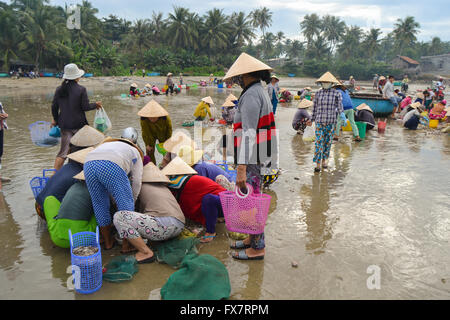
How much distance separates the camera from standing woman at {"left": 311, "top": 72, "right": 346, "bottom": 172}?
5.77 meters

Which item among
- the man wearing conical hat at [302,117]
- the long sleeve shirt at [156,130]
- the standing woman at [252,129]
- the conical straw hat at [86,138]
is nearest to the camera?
the standing woman at [252,129]

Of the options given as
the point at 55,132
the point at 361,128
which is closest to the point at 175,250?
the point at 55,132

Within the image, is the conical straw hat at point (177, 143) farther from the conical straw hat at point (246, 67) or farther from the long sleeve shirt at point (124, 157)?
the conical straw hat at point (246, 67)

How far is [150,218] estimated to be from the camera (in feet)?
10.2

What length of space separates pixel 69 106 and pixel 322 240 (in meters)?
3.94

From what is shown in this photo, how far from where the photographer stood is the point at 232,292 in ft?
8.99

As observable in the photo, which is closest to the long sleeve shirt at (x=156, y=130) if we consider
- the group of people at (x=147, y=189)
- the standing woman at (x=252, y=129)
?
the group of people at (x=147, y=189)

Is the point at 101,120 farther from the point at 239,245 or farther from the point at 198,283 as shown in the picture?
the point at 198,283

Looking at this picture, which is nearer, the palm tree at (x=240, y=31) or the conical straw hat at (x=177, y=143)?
the conical straw hat at (x=177, y=143)

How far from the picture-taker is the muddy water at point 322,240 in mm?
2768

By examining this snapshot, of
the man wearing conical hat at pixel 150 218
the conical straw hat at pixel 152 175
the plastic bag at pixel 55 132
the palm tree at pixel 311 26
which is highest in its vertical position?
the palm tree at pixel 311 26

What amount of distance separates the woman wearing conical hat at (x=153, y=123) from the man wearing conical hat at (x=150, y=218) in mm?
1645

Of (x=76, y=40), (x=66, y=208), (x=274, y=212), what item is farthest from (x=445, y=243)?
(x=76, y=40)

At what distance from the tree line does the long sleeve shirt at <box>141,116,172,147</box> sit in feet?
98.7
